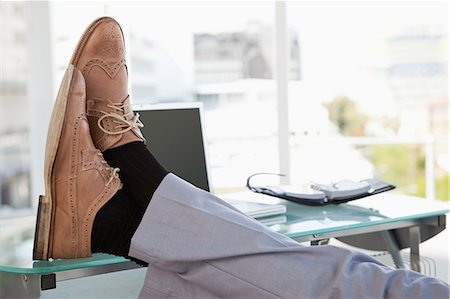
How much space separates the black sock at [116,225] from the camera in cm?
146

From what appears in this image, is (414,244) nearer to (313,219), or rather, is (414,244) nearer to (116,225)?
(313,219)

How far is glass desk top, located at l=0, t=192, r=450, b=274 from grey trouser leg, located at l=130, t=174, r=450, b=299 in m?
0.19

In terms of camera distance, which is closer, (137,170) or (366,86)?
(137,170)

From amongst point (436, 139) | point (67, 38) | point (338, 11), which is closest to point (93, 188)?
point (67, 38)

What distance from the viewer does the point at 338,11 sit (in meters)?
4.41

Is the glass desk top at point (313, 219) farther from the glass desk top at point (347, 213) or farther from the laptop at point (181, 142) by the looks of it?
the laptop at point (181, 142)

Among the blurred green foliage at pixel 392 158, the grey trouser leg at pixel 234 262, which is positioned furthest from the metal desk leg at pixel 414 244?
the blurred green foliage at pixel 392 158

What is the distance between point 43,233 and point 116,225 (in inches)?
6.2

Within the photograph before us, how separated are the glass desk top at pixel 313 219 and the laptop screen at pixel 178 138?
231 millimetres

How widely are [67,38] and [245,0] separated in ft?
3.58

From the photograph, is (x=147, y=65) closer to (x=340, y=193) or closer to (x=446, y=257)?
(x=446, y=257)

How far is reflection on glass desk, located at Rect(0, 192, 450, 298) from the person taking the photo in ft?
4.78

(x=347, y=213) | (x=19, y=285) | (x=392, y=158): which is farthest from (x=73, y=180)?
(x=392, y=158)

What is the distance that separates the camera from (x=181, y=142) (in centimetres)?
196
